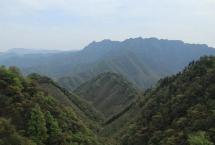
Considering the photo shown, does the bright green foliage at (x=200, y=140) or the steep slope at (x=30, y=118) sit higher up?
the steep slope at (x=30, y=118)

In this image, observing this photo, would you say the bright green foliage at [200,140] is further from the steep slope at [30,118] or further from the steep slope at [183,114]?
the steep slope at [30,118]

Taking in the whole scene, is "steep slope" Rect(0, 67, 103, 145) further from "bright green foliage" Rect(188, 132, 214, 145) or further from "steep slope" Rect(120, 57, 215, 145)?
"bright green foliage" Rect(188, 132, 214, 145)

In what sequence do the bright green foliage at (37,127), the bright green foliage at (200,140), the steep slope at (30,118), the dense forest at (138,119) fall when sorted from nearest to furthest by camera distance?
the steep slope at (30,118) < the bright green foliage at (200,140) < the bright green foliage at (37,127) < the dense forest at (138,119)

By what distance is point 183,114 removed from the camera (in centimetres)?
7931

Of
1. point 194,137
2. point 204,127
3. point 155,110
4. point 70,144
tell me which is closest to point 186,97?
point 155,110

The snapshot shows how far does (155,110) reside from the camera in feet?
305

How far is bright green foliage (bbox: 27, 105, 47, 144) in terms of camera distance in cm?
5725

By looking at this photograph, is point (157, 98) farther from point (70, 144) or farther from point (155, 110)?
point (70, 144)

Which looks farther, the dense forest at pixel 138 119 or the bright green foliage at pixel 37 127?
the dense forest at pixel 138 119

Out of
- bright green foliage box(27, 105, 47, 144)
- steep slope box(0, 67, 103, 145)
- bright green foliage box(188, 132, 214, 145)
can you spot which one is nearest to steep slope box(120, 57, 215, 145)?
bright green foliage box(188, 132, 214, 145)

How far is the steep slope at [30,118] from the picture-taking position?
55.5m

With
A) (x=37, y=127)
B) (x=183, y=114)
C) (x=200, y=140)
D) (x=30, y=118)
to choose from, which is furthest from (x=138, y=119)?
(x=37, y=127)

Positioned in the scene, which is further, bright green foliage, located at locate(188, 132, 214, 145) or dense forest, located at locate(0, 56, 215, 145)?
dense forest, located at locate(0, 56, 215, 145)

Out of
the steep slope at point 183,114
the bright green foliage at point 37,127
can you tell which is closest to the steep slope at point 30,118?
the bright green foliage at point 37,127
